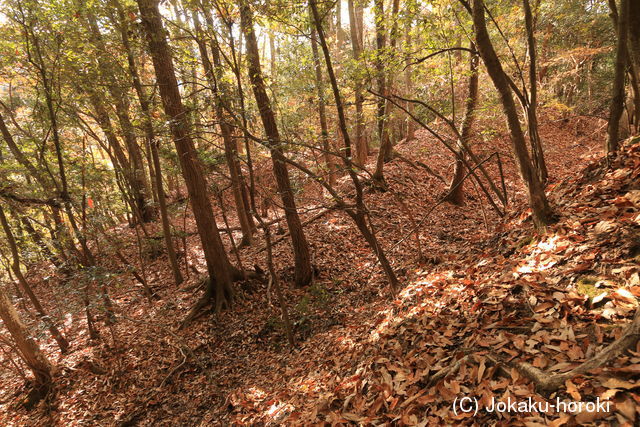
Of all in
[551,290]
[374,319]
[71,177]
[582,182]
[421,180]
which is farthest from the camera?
[421,180]

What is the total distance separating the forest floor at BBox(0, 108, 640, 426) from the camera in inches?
105

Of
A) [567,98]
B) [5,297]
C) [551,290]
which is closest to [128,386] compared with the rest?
[5,297]

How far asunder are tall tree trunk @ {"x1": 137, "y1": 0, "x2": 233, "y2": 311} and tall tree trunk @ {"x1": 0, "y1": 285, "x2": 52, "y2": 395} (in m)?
3.58

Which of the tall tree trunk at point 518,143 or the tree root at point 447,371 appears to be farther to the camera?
the tall tree trunk at point 518,143

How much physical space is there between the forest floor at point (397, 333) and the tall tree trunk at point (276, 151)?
0.59 metres

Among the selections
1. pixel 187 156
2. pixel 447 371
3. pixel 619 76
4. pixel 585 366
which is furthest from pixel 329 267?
pixel 619 76

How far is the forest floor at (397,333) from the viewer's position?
8.75 feet

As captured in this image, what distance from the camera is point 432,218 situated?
9.61 m

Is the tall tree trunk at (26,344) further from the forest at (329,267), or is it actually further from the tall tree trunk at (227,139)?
the tall tree trunk at (227,139)

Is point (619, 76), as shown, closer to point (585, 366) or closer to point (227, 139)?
point (585, 366)

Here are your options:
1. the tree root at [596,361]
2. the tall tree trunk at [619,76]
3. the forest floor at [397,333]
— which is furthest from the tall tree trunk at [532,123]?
the tree root at [596,361]

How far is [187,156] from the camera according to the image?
6883 mm

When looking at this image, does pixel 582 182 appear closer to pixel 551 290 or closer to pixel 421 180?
pixel 551 290

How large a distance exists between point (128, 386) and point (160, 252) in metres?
6.73
